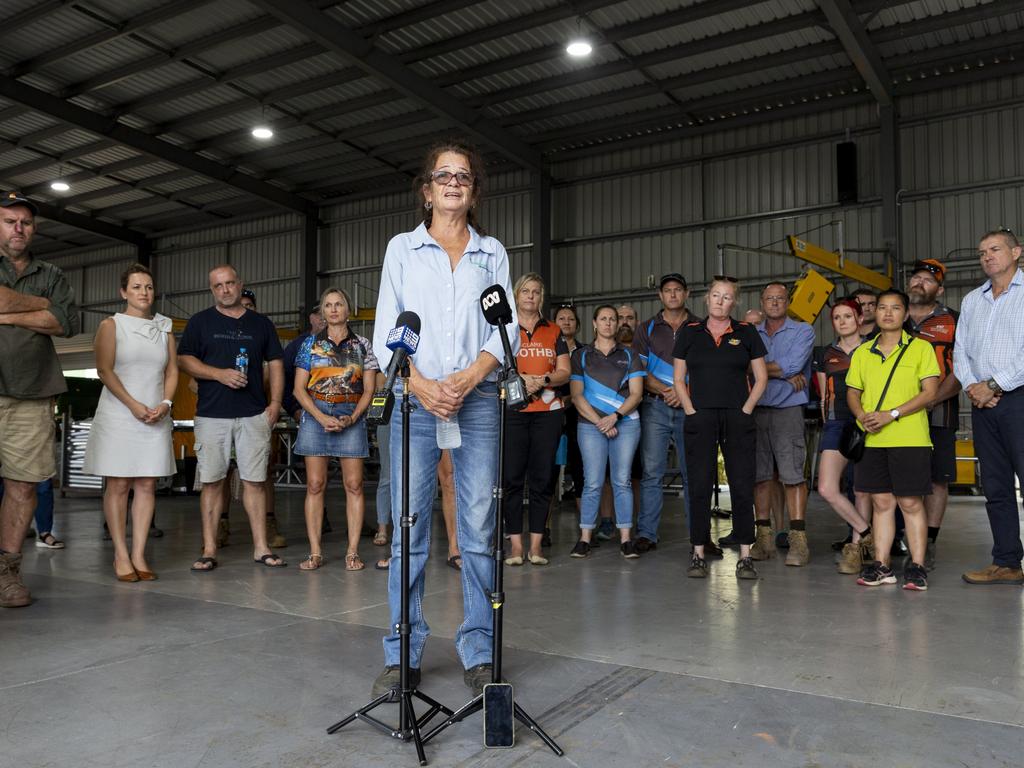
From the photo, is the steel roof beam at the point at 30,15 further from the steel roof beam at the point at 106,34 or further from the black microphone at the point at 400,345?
the black microphone at the point at 400,345

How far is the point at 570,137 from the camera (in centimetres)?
1612

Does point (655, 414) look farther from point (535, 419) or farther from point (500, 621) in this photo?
point (500, 621)

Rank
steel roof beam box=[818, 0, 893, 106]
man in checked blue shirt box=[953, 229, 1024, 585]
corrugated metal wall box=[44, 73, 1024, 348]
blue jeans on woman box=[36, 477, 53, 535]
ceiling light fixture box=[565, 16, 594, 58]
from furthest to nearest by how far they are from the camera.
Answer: corrugated metal wall box=[44, 73, 1024, 348] → ceiling light fixture box=[565, 16, 594, 58] → steel roof beam box=[818, 0, 893, 106] → blue jeans on woman box=[36, 477, 53, 535] → man in checked blue shirt box=[953, 229, 1024, 585]

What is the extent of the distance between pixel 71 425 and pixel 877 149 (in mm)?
13120

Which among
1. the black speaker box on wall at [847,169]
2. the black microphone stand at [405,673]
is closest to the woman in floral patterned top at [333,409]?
the black microphone stand at [405,673]

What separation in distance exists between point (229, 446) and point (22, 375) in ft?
4.20

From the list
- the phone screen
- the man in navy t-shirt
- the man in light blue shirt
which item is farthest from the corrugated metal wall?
the phone screen

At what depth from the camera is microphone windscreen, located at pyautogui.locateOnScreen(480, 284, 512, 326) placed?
2.23 m

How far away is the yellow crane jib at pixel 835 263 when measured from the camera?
10.5 meters

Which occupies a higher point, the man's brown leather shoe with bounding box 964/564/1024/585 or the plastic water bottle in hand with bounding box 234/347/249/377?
the plastic water bottle in hand with bounding box 234/347/249/377

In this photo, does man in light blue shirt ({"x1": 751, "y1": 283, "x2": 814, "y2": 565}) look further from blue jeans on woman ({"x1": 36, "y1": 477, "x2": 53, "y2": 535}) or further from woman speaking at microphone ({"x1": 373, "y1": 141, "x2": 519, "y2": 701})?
blue jeans on woman ({"x1": 36, "y1": 477, "x2": 53, "y2": 535})

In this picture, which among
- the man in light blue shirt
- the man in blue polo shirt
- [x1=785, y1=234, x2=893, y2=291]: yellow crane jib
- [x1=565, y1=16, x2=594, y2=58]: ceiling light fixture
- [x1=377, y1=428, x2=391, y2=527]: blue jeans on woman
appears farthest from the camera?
[x1=565, y1=16, x2=594, y2=58]: ceiling light fixture

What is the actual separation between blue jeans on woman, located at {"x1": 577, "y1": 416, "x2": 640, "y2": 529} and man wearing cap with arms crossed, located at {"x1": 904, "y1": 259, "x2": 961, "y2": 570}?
1.77m

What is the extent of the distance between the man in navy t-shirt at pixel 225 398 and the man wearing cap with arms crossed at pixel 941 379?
12.8 feet
